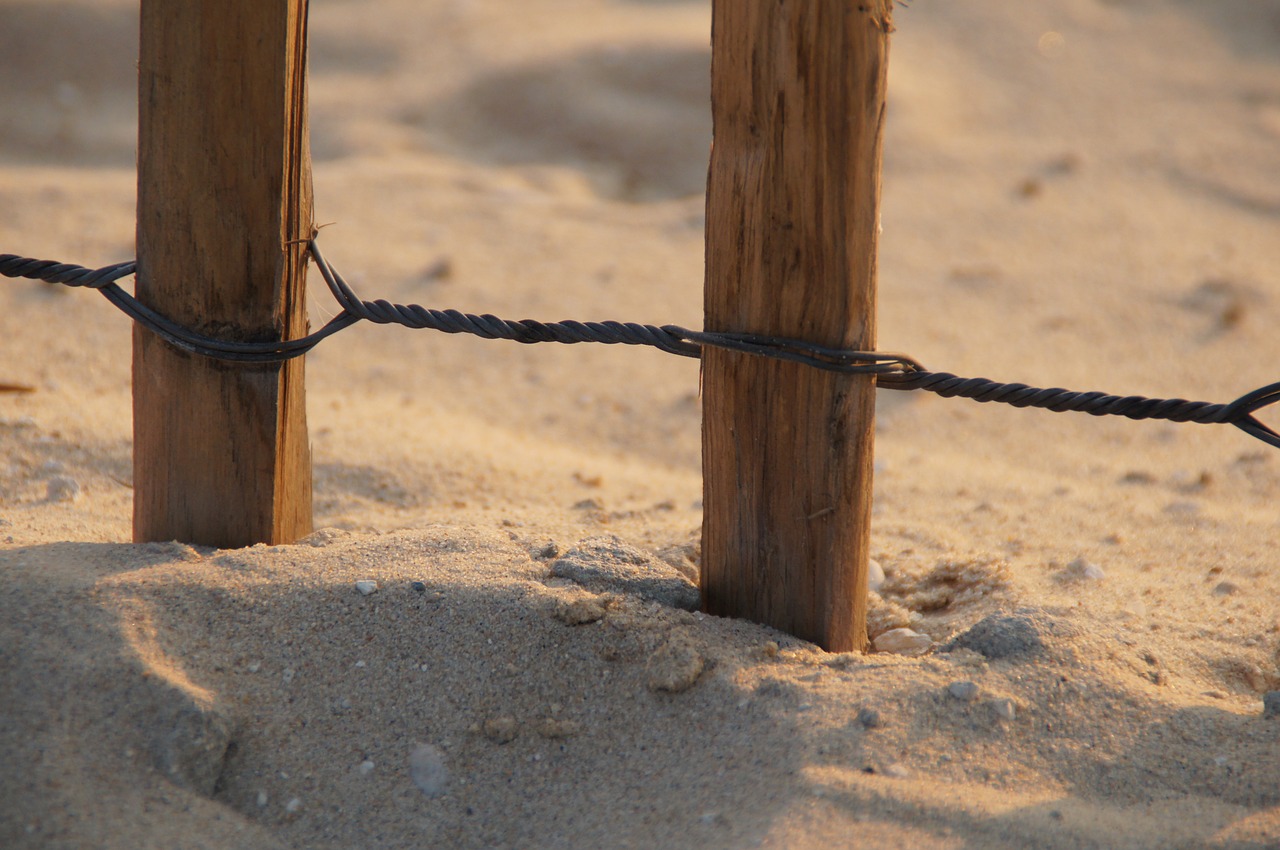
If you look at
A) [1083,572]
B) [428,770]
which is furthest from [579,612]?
[1083,572]

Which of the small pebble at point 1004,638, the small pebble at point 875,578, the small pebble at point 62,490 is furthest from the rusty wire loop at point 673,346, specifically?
the small pebble at point 62,490

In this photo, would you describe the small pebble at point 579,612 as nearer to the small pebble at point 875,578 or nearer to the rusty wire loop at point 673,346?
the rusty wire loop at point 673,346

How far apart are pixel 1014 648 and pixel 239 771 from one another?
56.4 inches

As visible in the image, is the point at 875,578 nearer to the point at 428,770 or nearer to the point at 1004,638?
the point at 1004,638

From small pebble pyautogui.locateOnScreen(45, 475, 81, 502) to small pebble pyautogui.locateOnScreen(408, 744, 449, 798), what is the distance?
5.17 feet

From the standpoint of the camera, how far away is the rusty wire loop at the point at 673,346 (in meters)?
1.89

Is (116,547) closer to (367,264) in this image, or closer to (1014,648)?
(1014,648)

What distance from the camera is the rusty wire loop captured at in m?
1.89

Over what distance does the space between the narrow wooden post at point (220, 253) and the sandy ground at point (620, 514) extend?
0.51 feet

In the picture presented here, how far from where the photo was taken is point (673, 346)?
2.08 metres

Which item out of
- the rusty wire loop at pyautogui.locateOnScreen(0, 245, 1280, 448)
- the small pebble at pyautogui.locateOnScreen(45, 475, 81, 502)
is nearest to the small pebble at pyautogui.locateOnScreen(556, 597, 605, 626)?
the rusty wire loop at pyautogui.locateOnScreen(0, 245, 1280, 448)

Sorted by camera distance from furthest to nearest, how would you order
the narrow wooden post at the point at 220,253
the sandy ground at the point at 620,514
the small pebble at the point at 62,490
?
1. the small pebble at the point at 62,490
2. the narrow wooden post at the point at 220,253
3. the sandy ground at the point at 620,514

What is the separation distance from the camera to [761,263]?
195 cm

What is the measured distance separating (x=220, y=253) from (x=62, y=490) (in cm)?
124
